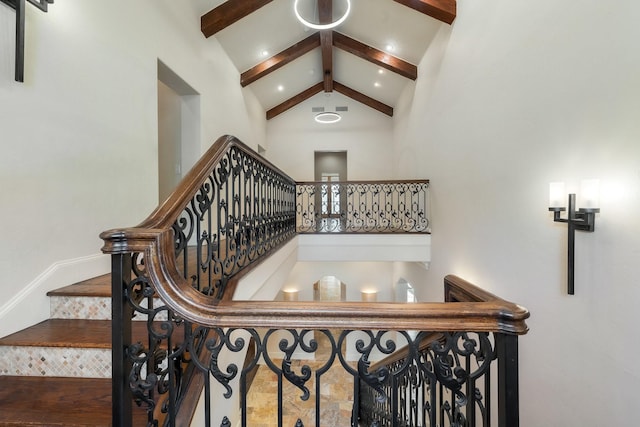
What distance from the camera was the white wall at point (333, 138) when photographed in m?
8.21

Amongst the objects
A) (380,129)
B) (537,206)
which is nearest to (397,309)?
(537,206)

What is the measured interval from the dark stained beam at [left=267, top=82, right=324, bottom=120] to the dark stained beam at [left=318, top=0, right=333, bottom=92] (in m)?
0.57

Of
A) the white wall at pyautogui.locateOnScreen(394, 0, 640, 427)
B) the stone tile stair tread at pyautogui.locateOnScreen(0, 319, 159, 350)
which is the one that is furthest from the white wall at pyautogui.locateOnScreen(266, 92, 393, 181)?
the stone tile stair tread at pyautogui.locateOnScreen(0, 319, 159, 350)

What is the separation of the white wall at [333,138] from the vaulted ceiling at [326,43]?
16.4 inches

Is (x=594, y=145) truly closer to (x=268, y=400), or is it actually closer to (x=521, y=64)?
(x=521, y=64)

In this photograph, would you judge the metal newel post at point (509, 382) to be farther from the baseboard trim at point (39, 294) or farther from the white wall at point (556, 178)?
the baseboard trim at point (39, 294)

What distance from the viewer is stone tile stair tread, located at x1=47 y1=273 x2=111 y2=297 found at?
1.79 m

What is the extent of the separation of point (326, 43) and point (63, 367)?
592cm

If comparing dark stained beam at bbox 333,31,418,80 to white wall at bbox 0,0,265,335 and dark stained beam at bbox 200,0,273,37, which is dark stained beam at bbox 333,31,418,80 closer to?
dark stained beam at bbox 200,0,273,37

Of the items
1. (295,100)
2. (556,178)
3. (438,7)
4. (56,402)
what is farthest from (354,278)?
(56,402)

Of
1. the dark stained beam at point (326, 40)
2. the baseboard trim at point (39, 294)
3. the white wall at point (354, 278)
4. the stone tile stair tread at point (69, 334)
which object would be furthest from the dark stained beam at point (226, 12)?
the white wall at point (354, 278)

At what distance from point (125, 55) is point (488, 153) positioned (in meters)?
3.67

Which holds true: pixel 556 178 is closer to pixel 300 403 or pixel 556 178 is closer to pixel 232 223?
pixel 232 223

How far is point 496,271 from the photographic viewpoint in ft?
9.56
